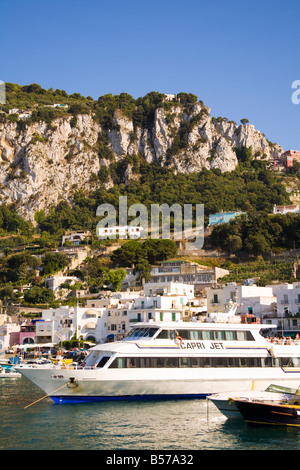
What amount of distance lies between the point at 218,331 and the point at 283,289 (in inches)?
951

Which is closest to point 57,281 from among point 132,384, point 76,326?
point 76,326

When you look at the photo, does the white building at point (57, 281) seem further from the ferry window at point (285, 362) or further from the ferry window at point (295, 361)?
the ferry window at point (295, 361)

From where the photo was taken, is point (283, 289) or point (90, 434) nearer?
point (90, 434)

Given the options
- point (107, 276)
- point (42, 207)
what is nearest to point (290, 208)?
point (107, 276)

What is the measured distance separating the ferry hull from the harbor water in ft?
1.65

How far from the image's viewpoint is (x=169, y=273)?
8250 centimetres

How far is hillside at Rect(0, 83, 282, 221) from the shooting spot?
134750 millimetres

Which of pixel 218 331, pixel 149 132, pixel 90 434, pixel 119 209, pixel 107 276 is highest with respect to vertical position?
pixel 149 132

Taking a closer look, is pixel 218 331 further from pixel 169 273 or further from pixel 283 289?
pixel 169 273

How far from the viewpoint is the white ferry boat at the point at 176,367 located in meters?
29.3

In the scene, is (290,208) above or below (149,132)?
below

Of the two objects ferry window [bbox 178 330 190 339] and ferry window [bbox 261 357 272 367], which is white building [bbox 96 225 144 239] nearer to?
ferry window [bbox 178 330 190 339]

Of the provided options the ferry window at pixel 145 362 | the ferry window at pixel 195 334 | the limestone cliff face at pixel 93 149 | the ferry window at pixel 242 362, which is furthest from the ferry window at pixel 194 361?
the limestone cliff face at pixel 93 149

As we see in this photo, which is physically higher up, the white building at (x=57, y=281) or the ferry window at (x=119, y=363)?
the white building at (x=57, y=281)
